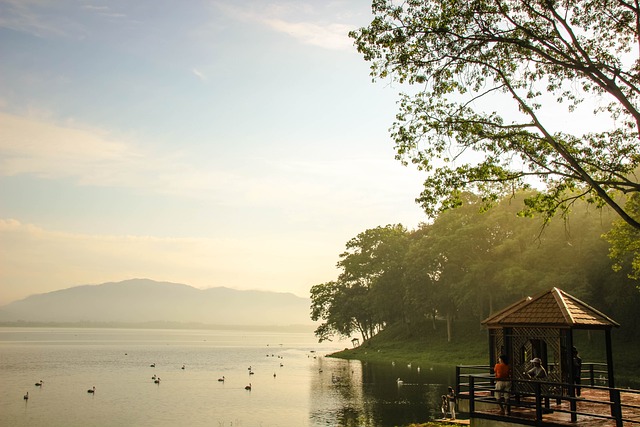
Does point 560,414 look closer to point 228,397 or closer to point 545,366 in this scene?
point 545,366

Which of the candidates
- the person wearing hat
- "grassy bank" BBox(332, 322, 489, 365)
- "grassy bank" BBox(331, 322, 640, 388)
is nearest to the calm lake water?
"grassy bank" BBox(332, 322, 489, 365)

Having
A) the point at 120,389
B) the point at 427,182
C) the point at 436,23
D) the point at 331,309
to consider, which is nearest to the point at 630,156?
the point at 427,182

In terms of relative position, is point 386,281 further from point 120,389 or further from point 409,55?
point 409,55

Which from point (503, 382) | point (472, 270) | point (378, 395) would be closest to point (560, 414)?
point (503, 382)

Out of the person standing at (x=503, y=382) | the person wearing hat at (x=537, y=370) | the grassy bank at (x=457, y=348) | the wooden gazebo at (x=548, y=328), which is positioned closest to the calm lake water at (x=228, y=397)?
the grassy bank at (x=457, y=348)

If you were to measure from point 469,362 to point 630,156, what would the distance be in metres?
45.6

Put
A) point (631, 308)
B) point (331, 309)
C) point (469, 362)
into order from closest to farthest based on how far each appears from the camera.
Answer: point (631, 308)
point (469, 362)
point (331, 309)

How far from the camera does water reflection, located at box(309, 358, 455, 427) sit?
3628cm

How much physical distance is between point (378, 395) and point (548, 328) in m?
26.9

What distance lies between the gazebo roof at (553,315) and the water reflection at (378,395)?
1360 centimetres

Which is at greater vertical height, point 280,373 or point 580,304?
point 580,304

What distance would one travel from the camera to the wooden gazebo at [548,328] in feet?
69.4

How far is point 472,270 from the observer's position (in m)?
69.8

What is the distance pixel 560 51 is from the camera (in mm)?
20297
